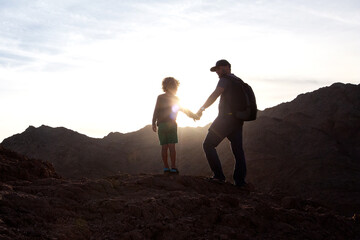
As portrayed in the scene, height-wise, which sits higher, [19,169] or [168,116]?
[168,116]

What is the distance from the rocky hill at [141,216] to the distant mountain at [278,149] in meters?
5.12

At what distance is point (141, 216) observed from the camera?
4.37m

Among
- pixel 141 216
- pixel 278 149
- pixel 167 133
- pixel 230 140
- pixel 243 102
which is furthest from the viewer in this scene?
pixel 278 149

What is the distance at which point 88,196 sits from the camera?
491 centimetres

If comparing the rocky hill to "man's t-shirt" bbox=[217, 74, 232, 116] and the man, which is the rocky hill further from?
"man's t-shirt" bbox=[217, 74, 232, 116]

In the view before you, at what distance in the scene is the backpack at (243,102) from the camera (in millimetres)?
6125

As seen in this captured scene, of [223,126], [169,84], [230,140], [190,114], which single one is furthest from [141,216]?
[169,84]

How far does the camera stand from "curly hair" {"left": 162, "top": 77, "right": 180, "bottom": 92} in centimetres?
678

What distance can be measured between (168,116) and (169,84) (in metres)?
0.50

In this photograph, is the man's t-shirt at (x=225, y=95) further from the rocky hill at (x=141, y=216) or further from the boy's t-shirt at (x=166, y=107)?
the rocky hill at (x=141, y=216)

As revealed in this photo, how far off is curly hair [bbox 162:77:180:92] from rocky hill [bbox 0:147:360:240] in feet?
5.45

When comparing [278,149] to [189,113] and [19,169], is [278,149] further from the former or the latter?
[19,169]

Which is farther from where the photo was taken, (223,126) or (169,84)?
(169,84)

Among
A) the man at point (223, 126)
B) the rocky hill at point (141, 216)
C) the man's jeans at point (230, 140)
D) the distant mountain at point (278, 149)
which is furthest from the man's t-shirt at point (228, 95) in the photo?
the distant mountain at point (278, 149)
